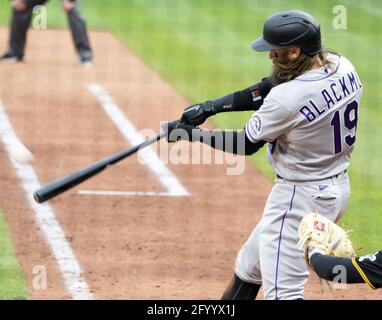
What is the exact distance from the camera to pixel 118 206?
848 cm

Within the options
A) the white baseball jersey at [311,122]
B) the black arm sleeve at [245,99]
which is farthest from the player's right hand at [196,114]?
the white baseball jersey at [311,122]

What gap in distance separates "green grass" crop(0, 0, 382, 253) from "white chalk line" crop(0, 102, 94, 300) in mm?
2123

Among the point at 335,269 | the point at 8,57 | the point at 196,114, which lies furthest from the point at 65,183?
the point at 8,57

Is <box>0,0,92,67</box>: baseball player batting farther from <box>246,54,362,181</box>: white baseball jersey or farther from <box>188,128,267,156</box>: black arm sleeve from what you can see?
<box>246,54,362,181</box>: white baseball jersey

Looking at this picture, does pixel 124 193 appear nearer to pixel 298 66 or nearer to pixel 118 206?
pixel 118 206

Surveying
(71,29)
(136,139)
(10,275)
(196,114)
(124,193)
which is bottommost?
(71,29)

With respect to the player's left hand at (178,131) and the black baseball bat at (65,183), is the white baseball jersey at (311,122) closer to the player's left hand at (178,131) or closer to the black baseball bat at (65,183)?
the player's left hand at (178,131)

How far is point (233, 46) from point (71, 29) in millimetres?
2756

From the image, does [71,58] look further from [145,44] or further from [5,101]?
[5,101]

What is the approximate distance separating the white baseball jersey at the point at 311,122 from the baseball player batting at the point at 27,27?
901cm

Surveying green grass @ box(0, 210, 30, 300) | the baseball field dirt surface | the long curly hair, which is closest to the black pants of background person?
the baseball field dirt surface

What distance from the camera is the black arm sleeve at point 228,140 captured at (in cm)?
538

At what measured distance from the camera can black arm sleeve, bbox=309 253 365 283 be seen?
4.61 metres

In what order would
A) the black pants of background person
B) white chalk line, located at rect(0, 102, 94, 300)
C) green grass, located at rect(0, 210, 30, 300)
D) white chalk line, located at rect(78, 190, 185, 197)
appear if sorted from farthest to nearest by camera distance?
1. the black pants of background person
2. white chalk line, located at rect(78, 190, 185, 197)
3. white chalk line, located at rect(0, 102, 94, 300)
4. green grass, located at rect(0, 210, 30, 300)
